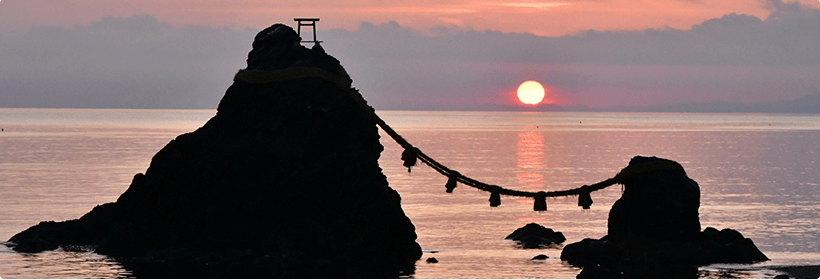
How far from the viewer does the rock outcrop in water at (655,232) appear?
Result: 35312 millimetres

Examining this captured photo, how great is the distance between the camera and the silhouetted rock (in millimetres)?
41869

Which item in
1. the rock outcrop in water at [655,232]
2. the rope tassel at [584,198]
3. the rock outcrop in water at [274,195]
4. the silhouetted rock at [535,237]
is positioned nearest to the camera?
the rock outcrop in water at [274,195]

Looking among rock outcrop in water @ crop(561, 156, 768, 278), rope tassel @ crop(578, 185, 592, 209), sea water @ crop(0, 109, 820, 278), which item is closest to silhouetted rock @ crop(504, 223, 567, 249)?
sea water @ crop(0, 109, 820, 278)

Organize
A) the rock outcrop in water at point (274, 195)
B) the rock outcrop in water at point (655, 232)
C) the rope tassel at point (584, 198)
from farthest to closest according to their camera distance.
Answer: the rock outcrop in water at point (655, 232), the rope tassel at point (584, 198), the rock outcrop in water at point (274, 195)

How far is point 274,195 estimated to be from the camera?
34562 mm

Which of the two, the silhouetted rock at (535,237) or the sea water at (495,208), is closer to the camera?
the sea water at (495,208)

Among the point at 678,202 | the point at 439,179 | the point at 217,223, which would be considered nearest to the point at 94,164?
the point at 439,179

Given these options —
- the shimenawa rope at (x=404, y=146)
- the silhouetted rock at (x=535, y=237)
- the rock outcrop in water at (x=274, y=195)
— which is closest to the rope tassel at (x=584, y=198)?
the shimenawa rope at (x=404, y=146)

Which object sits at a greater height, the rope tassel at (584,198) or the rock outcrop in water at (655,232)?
the rope tassel at (584,198)

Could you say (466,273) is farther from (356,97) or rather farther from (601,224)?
(601,224)

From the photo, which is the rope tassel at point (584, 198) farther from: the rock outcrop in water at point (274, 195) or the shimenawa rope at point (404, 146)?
the rock outcrop in water at point (274, 195)

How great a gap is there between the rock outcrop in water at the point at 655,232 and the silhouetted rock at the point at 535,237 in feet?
16.4

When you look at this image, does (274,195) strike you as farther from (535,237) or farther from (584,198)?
(535,237)

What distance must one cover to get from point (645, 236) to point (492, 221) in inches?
634
